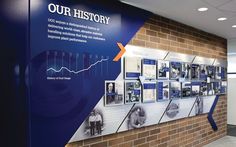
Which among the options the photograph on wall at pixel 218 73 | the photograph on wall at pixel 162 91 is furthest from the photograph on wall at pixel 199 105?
the photograph on wall at pixel 162 91

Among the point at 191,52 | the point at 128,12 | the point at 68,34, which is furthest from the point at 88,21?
the point at 191,52

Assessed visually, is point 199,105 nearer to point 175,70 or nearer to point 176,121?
point 176,121

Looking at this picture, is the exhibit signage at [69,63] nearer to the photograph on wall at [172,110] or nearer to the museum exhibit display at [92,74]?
the museum exhibit display at [92,74]

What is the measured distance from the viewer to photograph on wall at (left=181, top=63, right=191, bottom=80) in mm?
3896

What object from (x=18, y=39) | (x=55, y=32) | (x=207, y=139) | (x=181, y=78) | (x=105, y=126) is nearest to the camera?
(x=18, y=39)

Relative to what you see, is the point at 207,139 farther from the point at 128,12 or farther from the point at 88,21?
the point at 88,21

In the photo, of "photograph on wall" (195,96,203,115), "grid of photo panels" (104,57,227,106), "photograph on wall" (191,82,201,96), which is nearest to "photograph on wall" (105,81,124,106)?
"grid of photo panels" (104,57,227,106)

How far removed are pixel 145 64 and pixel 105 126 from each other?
105cm

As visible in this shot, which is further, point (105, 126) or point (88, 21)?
point (105, 126)

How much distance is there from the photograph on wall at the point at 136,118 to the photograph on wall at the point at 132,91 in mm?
131

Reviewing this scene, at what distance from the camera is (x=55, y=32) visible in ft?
7.13

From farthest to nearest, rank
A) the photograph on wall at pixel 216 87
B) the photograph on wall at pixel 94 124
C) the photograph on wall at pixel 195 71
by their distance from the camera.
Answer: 1. the photograph on wall at pixel 216 87
2. the photograph on wall at pixel 195 71
3. the photograph on wall at pixel 94 124

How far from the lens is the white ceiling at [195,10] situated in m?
2.77

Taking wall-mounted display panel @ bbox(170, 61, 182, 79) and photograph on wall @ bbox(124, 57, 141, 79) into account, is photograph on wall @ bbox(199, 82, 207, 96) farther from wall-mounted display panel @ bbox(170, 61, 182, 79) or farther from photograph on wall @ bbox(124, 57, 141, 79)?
photograph on wall @ bbox(124, 57, 141, 79)
